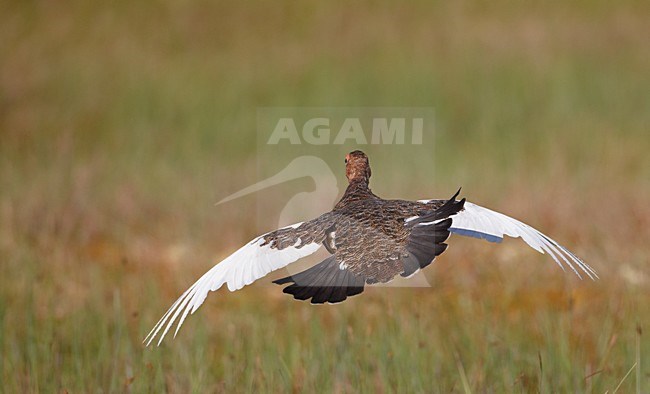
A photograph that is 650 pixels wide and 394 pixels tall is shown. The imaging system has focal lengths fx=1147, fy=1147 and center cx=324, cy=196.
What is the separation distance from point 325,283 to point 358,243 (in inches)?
7.3

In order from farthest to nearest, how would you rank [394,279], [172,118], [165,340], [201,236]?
[172,118], [201,236], [165,340], [394,279]

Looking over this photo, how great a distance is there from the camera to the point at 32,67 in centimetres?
1477

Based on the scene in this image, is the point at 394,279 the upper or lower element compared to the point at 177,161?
lower

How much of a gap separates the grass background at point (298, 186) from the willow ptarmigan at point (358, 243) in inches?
38.6

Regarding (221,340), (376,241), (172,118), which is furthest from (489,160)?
(376,241)

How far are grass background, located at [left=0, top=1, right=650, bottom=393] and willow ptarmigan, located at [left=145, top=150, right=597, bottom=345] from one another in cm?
98

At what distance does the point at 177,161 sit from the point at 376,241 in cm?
791

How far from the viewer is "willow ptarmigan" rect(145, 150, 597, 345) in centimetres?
383

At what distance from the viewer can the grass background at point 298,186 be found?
5.54 metres

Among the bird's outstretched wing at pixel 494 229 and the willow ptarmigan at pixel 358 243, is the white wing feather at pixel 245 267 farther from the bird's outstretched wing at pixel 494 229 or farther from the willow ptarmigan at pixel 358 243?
the bird's outstretched wing at pixel 494 229

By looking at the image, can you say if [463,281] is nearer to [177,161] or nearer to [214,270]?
[214,270]

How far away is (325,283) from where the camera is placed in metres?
3.90
